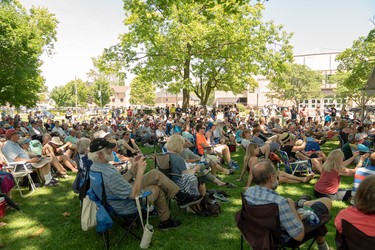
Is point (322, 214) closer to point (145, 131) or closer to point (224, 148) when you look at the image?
point (224, 148)

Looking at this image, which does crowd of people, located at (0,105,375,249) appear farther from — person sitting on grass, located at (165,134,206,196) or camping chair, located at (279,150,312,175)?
camping chair, located at (279,150,312,175)

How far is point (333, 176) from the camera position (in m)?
4.97

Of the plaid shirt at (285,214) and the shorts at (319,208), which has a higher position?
the plaid shirt at (285,214)

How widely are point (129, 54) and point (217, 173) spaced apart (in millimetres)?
14573

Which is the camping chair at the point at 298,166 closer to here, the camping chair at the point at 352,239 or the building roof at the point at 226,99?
the camping chair at the point at 352,239

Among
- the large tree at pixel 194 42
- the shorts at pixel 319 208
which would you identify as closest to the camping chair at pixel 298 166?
the shorts at pixel 319 208

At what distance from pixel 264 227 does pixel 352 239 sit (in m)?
0.75

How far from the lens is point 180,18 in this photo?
685 inches

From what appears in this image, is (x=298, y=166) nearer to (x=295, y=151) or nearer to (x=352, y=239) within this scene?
(x=295, y=151)

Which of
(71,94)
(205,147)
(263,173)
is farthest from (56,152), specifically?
(71,94)

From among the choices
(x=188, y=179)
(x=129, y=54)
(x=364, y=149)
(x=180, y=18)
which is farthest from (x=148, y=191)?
(x=129, y=54)

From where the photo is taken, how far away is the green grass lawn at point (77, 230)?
390 centimetres

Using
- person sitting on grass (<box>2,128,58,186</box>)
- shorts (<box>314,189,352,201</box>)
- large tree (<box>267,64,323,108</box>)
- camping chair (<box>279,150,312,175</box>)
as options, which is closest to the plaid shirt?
shorts (<box>314,189,352,201</box>)

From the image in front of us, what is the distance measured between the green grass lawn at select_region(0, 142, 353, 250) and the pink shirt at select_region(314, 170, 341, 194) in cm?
31
